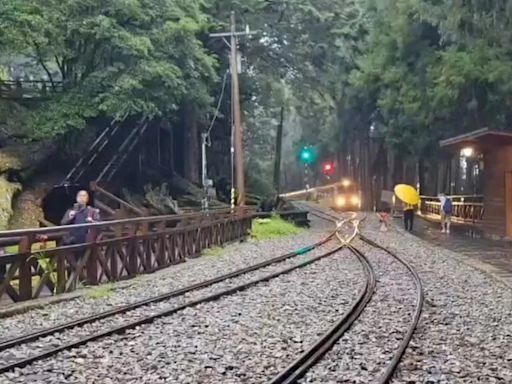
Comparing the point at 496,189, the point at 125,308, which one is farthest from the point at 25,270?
the point at 496,189

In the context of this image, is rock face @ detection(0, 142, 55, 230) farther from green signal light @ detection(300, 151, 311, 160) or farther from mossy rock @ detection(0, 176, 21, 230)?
green signal light @ detection(300, 151, 311, 160)

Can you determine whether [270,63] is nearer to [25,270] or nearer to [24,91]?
[24,91]

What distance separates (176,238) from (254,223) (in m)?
11.4

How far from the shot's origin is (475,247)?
66.0ft

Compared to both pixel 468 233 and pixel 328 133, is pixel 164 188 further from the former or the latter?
pixel 328 133

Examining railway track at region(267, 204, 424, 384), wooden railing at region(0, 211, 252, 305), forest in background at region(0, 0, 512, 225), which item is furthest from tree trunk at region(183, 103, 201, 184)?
railway track at region(267, 204, 424, 384)

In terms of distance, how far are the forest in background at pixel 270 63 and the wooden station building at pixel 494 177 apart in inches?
66.7

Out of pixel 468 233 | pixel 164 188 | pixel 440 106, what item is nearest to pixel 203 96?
pixel 164 188

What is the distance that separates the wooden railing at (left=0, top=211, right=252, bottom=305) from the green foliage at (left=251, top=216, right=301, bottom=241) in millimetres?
7719

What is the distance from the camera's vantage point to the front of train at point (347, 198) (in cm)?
5319

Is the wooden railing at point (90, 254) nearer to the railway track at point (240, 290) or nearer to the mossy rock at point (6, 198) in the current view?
the railway track at point (240, 290)

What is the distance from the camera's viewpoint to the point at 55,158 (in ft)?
83.0

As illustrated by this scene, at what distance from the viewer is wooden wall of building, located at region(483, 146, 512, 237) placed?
22248 millimetres

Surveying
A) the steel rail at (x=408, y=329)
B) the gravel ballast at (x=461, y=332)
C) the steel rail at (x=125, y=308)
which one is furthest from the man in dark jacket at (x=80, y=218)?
the gravel ballast at (x=461, y=332)
